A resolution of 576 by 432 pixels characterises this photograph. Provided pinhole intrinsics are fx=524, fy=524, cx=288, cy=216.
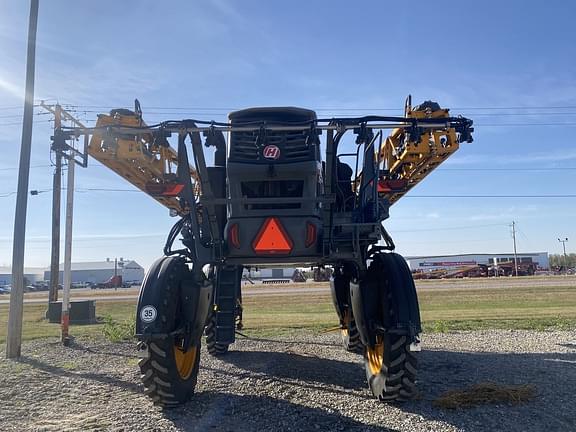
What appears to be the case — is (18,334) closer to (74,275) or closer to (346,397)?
(346,397)

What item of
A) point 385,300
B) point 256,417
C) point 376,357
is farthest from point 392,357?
point 256,417

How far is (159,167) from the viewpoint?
8141mm

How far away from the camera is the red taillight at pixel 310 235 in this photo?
602 centimetres

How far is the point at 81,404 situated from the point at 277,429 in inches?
107

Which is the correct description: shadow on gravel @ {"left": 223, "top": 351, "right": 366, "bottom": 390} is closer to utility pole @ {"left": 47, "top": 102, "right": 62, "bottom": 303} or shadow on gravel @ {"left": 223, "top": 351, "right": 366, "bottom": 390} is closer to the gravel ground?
the gravel ground

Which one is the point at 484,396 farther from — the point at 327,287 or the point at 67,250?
the point at 327,287

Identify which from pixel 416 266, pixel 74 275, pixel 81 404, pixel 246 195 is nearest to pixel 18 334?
pixel 81 404

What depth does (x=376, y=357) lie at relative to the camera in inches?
247

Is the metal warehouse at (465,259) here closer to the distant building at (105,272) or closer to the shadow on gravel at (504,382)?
the distant building at (105,272)

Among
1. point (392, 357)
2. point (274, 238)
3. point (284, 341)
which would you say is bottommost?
point (284, 341)

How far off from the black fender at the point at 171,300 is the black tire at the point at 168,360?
1 cm

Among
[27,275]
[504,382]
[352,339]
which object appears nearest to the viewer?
[504,382]

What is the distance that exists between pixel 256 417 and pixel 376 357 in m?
1.64

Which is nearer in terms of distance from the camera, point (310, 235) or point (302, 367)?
point (310, 235)
